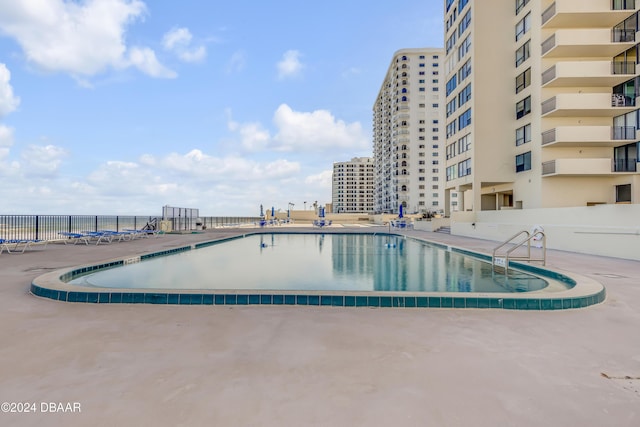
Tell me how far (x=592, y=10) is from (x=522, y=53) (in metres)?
3.69

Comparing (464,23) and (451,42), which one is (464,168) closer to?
(464,23)

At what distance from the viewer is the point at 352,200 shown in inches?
4921

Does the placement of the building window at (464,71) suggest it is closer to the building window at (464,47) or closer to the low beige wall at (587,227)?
the building window at (464,47)

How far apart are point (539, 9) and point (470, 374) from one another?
23810 millimetres

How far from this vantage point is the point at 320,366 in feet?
8.20

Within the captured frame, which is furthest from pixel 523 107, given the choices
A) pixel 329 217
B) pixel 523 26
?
pixel 329 217

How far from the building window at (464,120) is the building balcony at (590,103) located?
505 cm

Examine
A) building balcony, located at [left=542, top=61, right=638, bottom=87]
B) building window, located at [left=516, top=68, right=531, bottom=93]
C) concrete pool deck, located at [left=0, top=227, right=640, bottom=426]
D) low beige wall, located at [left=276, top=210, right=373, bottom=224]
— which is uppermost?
building window, located at [left=516, top=68, right=531, bottom=93]

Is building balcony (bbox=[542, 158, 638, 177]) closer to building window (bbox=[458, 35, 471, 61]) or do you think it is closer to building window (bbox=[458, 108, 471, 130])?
building window (bbox=[458, 108, 471, 130])

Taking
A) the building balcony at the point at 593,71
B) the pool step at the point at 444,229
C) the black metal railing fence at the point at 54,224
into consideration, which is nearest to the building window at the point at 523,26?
the building balcony at the point at 593,71

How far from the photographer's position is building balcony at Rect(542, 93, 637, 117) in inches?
694

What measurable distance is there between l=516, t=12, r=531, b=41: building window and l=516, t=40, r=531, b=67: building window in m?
0.72

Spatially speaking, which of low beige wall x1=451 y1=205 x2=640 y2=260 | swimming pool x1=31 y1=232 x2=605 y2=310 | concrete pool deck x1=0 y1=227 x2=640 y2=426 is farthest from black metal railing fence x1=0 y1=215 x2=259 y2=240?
low beige wall x1=451 y1=205 x2=640 y2=260

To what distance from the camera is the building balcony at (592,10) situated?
17391 mm
